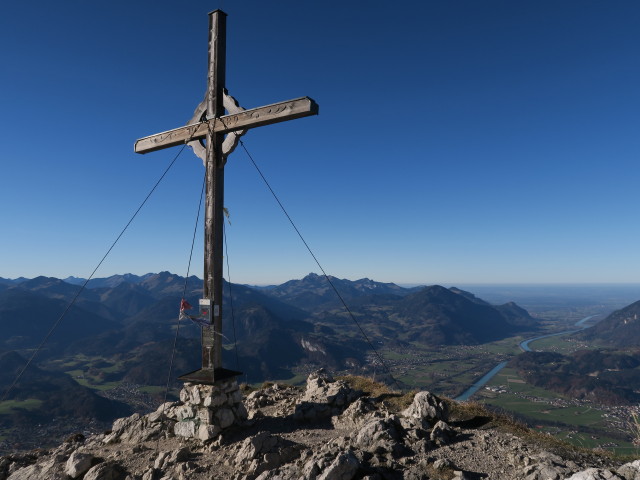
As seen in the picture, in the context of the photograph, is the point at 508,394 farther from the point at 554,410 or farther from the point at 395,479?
the point at 395,479

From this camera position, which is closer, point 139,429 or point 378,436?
point 378,436

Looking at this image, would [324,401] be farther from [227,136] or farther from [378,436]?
[227,136]

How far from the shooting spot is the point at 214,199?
1188cm

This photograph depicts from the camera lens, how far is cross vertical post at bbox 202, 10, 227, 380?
11617mm

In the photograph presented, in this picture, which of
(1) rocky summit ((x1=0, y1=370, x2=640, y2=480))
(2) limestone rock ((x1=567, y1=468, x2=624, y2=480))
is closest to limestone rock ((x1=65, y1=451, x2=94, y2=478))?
(1) rocky summit ((x1=0, y1=370, x2=640, y2=480))

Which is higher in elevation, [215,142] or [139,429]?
[215,142]

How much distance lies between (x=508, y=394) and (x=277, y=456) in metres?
230

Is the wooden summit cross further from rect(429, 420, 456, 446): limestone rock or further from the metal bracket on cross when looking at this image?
rect(429, 420, 456, 446): limestone rock

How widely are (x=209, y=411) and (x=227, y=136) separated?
8.59 meters

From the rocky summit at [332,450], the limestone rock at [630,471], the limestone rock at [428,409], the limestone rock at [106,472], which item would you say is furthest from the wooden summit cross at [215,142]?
the limestone rock at [630,471]

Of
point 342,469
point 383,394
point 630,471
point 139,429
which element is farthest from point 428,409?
point 139,429

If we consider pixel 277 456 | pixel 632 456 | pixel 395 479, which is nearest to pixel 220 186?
pixel 277 456

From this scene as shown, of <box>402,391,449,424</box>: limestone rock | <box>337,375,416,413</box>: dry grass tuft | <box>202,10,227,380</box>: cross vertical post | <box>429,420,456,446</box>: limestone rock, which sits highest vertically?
<box>202,10,227,380</box>: cross vertical post

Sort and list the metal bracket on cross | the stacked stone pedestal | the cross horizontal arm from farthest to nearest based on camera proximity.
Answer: the metal bracket on cross < the stacked stone pedestal < the cross horizontal arm
